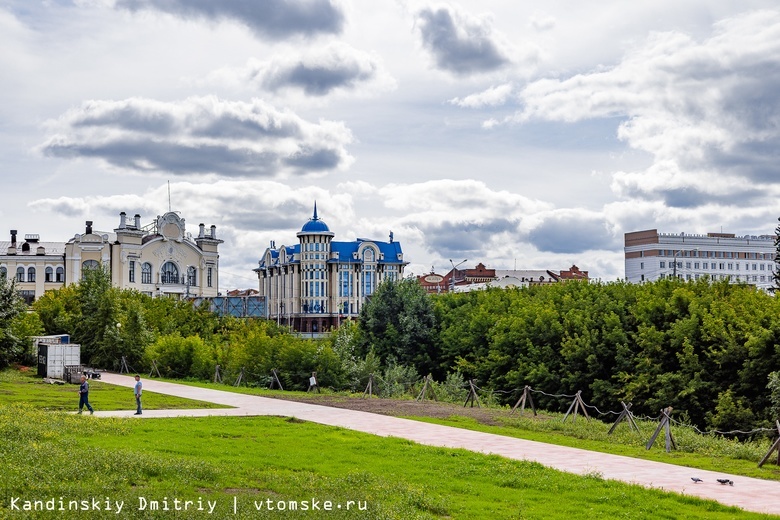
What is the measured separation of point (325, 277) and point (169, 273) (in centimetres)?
2241

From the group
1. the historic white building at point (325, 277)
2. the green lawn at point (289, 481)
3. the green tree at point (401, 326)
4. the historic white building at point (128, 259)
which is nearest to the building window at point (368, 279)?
the historic white building at point (325, 277)

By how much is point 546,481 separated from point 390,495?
3.61 metres

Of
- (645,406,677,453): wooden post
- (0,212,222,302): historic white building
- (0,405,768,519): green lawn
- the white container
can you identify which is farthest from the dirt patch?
(0,212,222,302): historic white building

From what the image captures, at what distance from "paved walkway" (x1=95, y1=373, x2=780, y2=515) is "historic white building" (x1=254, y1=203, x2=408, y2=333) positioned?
7187 cm

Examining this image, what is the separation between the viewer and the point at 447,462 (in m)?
18.5

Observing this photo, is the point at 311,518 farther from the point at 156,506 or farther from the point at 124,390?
the point at 124,390

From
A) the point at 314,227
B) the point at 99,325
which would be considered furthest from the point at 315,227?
the point at 99,325

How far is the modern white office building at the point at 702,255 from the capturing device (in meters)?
136

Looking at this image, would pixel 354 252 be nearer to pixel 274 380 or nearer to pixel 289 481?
pixel 274 380

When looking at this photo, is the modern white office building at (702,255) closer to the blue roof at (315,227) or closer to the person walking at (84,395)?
the blue roof at (315,227)

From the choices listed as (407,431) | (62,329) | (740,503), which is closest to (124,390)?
(407,431)

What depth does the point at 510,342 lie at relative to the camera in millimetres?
41531

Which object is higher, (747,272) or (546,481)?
(747,272)

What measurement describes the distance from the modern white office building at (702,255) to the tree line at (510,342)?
3609 inches
